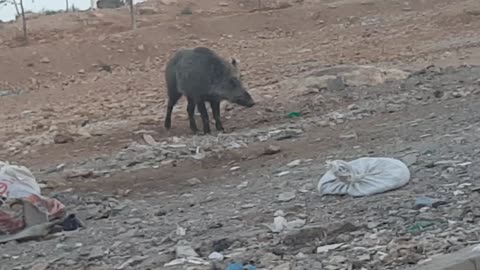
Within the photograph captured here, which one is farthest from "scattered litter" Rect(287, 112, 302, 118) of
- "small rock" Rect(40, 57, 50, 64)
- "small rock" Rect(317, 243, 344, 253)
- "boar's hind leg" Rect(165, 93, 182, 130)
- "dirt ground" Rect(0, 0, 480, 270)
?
"small rock" Rect(40, 57, 50, 64)

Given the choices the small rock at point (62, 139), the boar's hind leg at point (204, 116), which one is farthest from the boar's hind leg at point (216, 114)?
the small rock at point (62, 139)

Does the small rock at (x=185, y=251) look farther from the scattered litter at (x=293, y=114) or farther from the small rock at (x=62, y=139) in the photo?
the scattered litter at (x=293, y=114)

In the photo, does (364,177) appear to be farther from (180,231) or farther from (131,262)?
(131,262)

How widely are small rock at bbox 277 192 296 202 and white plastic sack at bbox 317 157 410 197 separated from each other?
0.24 meters

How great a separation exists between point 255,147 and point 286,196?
3.47 m

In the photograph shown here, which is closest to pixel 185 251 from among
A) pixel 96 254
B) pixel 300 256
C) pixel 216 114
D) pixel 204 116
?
pixel 96 254

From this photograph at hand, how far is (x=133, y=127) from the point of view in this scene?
14.9 meters

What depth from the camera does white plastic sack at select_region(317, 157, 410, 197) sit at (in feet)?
25.4

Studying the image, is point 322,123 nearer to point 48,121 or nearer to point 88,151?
point 88,151

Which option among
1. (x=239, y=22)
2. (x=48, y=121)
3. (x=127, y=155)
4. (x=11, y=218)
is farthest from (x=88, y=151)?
(x=239, y=22)

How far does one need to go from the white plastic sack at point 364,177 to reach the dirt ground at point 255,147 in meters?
0.10

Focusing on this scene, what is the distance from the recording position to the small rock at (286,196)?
26.8 ft

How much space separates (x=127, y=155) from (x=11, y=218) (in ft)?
12.9

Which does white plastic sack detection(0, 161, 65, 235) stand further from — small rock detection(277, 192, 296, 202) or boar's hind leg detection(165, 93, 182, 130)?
boar's hind leg detection(165, 93, 182, 130)
